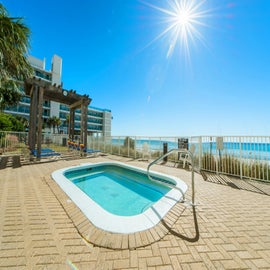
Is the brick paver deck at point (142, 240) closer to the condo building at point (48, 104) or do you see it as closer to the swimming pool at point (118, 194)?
the swimming pool at point (118, 194)

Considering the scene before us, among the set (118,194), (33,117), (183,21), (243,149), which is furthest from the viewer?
(33,117)

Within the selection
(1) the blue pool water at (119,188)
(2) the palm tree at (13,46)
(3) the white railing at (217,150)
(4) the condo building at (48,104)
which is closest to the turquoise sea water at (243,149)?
(3) the white railing at (217,150)

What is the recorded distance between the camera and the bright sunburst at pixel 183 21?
5.11 m

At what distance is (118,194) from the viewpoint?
393 centimetres

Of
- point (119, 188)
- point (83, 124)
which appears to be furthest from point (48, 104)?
point (119, 188)

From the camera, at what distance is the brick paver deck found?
1.25m

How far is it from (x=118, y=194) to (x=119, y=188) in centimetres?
41

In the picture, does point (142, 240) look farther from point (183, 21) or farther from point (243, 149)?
point (183, 21)

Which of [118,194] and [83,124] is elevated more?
[83,124]

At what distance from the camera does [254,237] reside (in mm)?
1644

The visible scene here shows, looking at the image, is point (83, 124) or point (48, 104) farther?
point (48, 104)

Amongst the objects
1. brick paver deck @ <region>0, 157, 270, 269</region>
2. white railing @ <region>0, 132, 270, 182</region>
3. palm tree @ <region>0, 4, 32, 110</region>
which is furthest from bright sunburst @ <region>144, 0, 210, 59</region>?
brick paver deck @ <region>0, 157, 270, 269</region>

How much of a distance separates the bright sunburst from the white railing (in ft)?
15.2

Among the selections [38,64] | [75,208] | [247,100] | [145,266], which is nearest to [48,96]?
[75,208]
